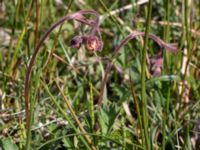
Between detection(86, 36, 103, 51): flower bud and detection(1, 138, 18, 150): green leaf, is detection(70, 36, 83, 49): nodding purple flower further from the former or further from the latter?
detection(1, 138, 18, 150): green leaf

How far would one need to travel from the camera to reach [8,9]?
3.26 meters

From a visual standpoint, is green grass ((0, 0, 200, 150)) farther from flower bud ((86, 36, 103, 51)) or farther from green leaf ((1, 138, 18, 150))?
flower bud ((86, 36, 103, 51))

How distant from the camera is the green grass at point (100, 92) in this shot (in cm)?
203

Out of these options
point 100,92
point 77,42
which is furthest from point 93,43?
point 100,92

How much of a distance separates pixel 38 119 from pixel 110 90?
58 centimetres

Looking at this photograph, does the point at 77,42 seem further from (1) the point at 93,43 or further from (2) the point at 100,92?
(2) the point at 100,92

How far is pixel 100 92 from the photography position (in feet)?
7.43

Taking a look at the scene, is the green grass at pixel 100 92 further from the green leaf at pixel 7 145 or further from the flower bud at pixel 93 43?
the flower bud at pixel 93 43

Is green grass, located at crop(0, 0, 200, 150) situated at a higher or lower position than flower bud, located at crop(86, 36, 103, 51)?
lower

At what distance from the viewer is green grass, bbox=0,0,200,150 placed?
2.03 meters

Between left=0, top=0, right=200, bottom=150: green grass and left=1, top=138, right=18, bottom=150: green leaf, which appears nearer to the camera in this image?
left=1, top=138, right=18, bottom=150: green leaf

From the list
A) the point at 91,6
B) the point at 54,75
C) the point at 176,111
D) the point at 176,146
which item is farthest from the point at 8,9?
the point at 176,146

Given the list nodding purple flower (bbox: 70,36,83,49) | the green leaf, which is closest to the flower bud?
nodding purple flower (bbox: 70,36,83,49)

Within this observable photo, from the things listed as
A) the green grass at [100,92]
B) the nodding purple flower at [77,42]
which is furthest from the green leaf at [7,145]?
the nodding purple flower at [77,42]
